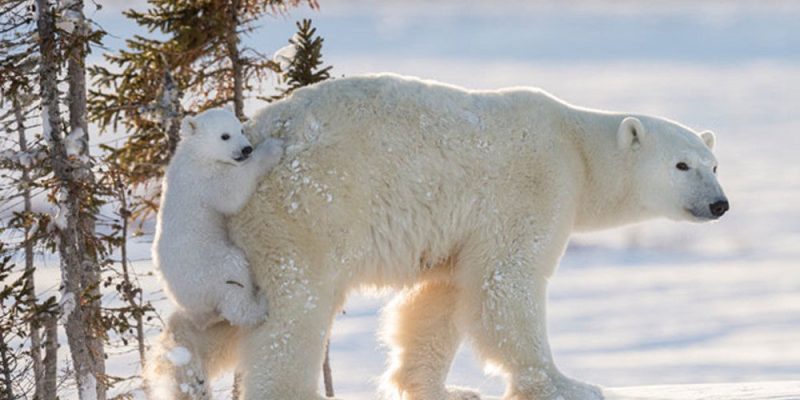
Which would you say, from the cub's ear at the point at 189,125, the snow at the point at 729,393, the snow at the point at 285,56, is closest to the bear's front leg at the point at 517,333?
the snow at the point at 729,393

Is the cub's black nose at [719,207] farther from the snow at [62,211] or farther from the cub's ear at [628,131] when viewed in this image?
the snow at [62,211]

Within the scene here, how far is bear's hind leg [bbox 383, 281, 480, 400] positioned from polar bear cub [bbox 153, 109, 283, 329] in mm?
1847

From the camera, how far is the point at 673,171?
8289mm

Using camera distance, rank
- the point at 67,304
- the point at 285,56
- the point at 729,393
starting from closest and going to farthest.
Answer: the point at 729,393
the point at 67,304
the point at 285,56

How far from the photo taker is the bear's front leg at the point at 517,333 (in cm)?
761

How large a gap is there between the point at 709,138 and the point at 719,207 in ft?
2.69

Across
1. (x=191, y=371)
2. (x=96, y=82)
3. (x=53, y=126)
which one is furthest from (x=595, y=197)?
(x=96, y=82)

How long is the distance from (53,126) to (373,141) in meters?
4.18

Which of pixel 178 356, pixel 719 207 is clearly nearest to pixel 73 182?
pixel 178 356

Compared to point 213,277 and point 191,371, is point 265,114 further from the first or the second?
point 191,371

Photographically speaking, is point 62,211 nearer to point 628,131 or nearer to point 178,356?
point 178,356

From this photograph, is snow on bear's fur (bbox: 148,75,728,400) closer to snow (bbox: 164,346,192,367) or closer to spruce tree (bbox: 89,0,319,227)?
snow (bbox: 164,346,192,367)

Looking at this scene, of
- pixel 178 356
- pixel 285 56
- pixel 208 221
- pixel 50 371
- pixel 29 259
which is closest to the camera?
pixel 208 221

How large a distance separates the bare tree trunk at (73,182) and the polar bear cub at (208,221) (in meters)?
3.54
